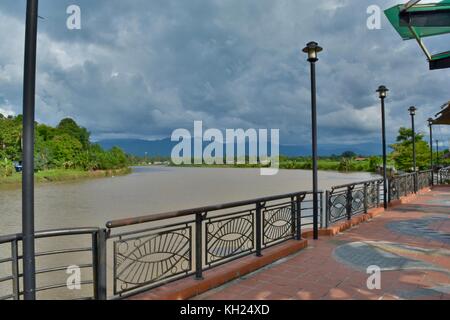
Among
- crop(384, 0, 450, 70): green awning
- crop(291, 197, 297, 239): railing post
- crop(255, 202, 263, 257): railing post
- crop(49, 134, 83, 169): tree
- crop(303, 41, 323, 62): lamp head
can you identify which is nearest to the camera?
crop(384, 0, 450, 70): green awning

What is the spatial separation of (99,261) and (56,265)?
19.8ft

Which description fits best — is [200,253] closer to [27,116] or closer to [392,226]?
[27,116]

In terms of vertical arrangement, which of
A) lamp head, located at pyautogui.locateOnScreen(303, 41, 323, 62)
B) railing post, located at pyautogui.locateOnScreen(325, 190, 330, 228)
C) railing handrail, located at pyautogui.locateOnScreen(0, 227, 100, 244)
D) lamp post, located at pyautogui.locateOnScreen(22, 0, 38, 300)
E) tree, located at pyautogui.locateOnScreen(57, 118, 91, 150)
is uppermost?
tree, located at pyautogui.locateOnScreen(57, 118, 91, 150)

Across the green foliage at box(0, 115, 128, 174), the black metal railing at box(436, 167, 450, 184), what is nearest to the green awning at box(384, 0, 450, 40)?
the black metal railing at box(436, 167, 450, 184)

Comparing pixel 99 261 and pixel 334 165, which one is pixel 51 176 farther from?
pixel 334 165

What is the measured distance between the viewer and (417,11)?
3678 mm

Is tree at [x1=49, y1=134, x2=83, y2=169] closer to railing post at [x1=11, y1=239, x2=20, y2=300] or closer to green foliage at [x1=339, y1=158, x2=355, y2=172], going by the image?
railing post at [x1=11, y1=239, x2=20, y2=300]

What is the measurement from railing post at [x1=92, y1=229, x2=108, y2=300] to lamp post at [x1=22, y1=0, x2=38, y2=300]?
26.6 inches

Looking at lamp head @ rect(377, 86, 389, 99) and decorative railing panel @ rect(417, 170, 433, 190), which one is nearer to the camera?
lamp head @ rect(377, 86, 389, 99)

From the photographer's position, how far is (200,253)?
325 cm

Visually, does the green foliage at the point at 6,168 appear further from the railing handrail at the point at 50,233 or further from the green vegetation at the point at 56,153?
the railing handrail at the point at 50,233

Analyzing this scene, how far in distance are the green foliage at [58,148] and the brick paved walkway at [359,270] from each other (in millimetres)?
32241

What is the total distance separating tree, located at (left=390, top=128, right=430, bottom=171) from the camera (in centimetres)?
2247
